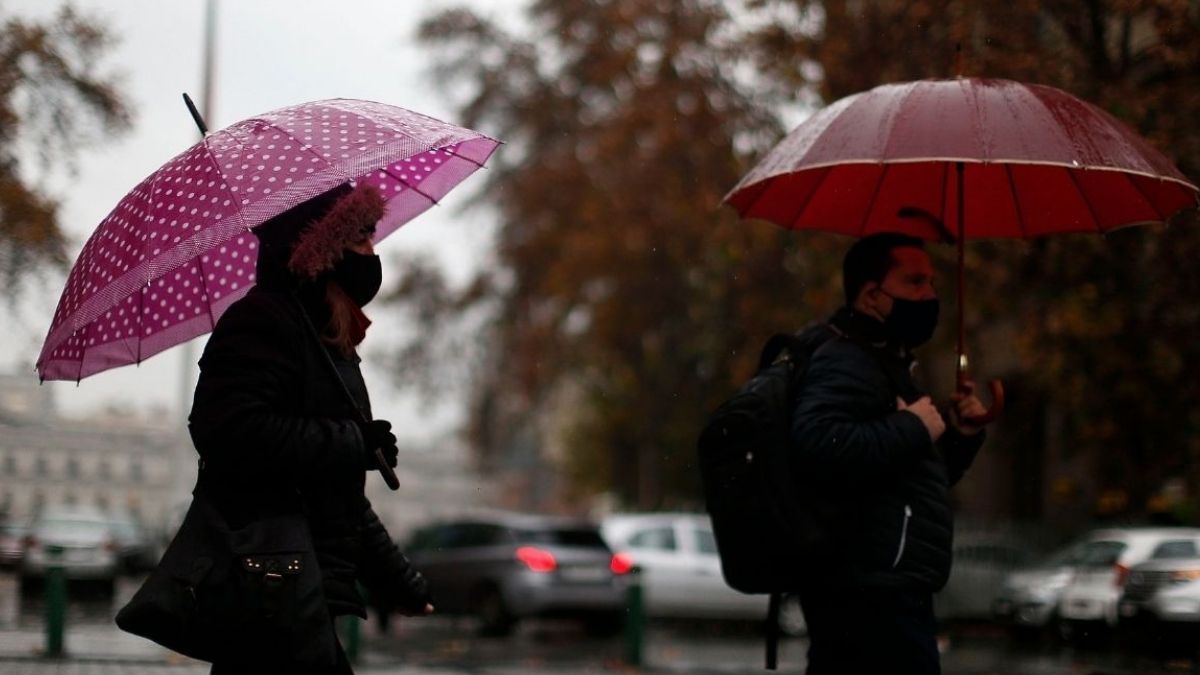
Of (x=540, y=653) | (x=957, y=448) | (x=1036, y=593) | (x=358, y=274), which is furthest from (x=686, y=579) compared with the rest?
(x=358, y=274)

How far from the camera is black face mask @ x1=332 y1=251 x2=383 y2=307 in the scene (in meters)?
4.15

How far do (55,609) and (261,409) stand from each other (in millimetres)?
9995

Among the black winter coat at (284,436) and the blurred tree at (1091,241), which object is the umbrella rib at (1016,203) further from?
the blurred tree at (1091,241)

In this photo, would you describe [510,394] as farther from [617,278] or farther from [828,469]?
[828,469]

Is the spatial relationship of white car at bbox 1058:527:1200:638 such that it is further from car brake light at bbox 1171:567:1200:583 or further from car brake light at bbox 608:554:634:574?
car brake light at bbox 608:554:634:574

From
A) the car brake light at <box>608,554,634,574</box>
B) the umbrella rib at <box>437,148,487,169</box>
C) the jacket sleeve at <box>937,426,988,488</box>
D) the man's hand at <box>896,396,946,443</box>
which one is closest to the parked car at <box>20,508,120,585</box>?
the car brake light at <box>608,554,634,574</box>

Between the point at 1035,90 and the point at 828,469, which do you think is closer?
the point at 828,469

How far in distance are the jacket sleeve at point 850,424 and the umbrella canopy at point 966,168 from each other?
68 cm

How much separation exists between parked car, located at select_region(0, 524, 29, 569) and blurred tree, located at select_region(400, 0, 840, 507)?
10010 millimetres

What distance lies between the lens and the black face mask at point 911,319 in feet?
16.1

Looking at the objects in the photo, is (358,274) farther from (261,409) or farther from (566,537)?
(566,537)

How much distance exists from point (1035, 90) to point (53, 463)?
Answer: 10088mm

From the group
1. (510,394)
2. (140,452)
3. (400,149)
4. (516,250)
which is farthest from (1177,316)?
(510,394)

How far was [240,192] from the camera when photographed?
4148 mm
